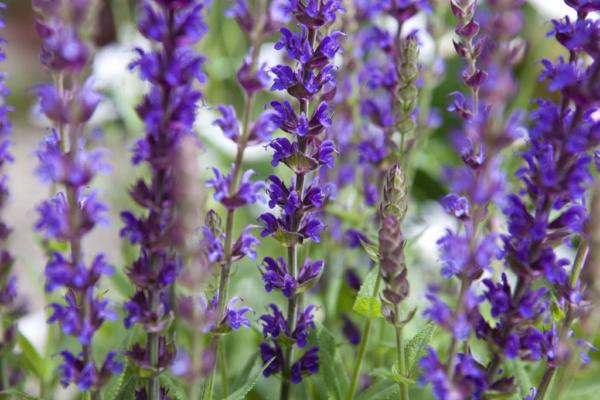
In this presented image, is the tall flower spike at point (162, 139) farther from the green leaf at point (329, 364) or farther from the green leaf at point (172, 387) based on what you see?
the green leaf at point (329, 364)

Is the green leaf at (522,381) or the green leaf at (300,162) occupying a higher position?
the green leaf at (300,162)

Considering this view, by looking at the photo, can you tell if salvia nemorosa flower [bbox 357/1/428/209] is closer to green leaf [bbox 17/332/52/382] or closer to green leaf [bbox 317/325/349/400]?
green leaf [bbox 317/325/349/400]

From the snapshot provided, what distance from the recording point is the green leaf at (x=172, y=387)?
1.39 metres

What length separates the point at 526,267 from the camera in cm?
110

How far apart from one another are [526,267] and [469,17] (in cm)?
58

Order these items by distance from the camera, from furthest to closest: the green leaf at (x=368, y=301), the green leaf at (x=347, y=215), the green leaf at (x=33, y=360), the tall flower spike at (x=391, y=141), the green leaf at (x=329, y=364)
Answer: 1. the green leaf at (x=347, y=215)
2. the green leaf at (x=33, y=360)
3. the green leaf at (x=329, y=364)
4. the green leaf at (x=368, y=301)
5. the tall flower spike at (x=391, y=141)

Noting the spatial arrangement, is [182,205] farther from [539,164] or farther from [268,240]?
[268,240]

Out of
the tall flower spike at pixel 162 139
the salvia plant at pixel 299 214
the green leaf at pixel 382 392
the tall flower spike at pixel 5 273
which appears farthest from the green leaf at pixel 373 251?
the tall flower spike at pixel 5 273

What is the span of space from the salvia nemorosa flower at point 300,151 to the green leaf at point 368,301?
105 millimetres

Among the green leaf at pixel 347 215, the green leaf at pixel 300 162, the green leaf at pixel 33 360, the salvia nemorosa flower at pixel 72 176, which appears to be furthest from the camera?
the green leaf at pixel 347 215

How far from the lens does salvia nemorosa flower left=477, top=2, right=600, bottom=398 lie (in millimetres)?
1083

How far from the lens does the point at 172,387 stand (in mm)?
1414

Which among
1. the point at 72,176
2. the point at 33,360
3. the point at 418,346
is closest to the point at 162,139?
the point at 72,176

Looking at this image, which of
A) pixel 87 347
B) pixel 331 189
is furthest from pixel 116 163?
pixel 87 347
